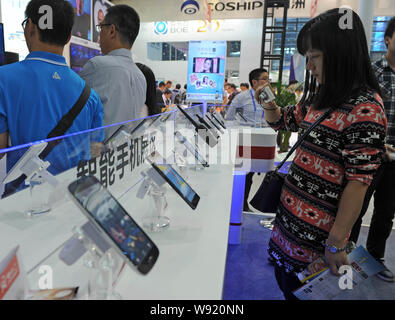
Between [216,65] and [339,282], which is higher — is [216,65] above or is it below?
above

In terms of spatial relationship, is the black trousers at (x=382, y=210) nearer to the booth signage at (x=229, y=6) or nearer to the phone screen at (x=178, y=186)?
the phone screen at (x=178, y=186)

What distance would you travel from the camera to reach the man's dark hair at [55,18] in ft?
4.07

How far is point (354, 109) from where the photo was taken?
91cm

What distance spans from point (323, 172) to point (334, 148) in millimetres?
84

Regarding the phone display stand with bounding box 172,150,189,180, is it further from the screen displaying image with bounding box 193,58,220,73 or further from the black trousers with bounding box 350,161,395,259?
the screen displaying image with bounding box 193,58,220,73

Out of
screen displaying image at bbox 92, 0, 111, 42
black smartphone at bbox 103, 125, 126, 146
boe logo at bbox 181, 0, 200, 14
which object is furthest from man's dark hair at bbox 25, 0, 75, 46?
boe logo at bbox 181, 0, 200, 14

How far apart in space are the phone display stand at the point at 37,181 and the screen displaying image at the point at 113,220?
0.43m

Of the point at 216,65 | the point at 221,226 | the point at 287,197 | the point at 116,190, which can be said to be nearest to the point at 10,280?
the point at 221,226

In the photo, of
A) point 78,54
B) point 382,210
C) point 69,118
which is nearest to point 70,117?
point 69,118

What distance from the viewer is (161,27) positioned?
34.3ft

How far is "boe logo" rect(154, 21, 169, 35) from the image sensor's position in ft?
34.2

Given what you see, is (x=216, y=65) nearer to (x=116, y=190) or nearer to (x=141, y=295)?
(x=116, y=190)

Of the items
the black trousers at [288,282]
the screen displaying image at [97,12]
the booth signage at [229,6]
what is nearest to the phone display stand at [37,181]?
the black trousers at [288,282]

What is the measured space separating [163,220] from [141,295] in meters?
0.36
